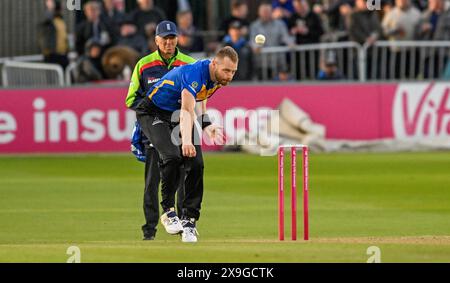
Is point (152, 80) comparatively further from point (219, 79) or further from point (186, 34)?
point (186, 34)

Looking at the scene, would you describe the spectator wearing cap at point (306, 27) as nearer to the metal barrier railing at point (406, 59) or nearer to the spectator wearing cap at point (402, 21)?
the metal barrier railing at point (406, 59)

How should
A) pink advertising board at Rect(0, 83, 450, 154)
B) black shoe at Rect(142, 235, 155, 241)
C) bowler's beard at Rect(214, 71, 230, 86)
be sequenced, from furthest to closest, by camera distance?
pink advertising board at Rect(0, 83, 450, 154)
black shoe at Rect(142, 235, 155, 241)
bowler's beard at Rect(214, 71, 230, 86)

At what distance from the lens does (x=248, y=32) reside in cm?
2908

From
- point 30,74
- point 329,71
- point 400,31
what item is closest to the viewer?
point 329,71

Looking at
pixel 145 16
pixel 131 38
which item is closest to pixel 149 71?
pixel 131 38

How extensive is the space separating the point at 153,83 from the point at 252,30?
1466 centimetres

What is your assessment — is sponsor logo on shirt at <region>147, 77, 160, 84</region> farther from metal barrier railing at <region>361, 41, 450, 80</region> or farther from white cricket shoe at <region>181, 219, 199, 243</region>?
metal barrier railing at <region>361, 41, 450, 80</region>

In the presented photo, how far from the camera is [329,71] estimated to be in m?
28.3

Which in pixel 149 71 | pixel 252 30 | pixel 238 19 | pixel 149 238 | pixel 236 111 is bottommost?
pixel 236 111

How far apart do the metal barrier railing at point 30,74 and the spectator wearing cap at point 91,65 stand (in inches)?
25.5

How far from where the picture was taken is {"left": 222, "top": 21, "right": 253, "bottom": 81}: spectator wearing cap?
2788 cm

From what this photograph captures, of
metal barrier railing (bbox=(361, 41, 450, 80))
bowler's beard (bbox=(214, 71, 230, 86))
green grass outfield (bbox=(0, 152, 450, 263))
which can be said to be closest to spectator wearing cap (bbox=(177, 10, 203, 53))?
green grass outfield (bbox=(0, 152, 450, 263))

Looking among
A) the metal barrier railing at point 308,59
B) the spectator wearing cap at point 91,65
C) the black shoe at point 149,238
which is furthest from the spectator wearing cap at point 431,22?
the black shoe at point 149,238

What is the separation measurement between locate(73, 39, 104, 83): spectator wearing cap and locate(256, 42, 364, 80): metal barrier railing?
136 inches
